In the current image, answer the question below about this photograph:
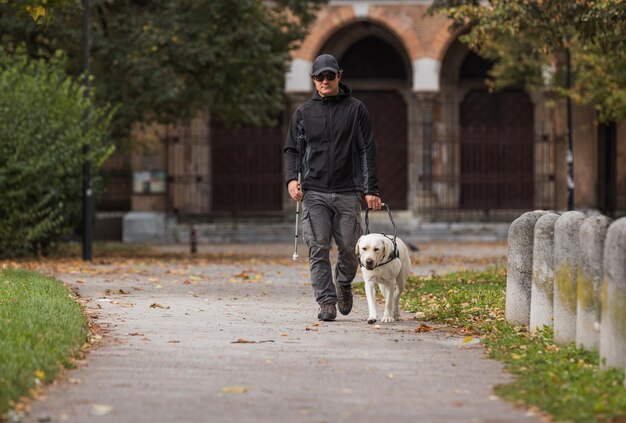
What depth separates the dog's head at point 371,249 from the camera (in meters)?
11.7

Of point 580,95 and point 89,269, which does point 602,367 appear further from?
point 580,95

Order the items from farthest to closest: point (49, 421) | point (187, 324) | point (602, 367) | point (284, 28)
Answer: point (284, 28), point (187, 324), point (602, 367), point (49, 421)

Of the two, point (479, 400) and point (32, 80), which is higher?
point (32, 80)

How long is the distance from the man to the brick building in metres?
23.1

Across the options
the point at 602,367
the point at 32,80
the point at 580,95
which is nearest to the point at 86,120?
the point at 32,80

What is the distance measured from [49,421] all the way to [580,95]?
24588mm

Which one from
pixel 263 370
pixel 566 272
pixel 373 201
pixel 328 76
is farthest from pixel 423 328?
pixel 263 370

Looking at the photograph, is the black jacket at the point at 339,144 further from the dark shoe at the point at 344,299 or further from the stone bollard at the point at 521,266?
the stone bollard at the point at 521,266

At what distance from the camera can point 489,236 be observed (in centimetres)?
3512

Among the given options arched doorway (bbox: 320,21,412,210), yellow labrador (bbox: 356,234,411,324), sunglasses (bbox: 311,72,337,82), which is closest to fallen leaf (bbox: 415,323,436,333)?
yellow labrador (bbox: 356,234,411,324)

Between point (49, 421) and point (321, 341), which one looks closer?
point (49, 421)

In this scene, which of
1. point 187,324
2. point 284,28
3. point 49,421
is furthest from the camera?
point 284,28

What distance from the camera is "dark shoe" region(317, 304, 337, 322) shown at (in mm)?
12125

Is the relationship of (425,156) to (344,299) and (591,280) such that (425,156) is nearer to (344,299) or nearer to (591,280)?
(344,299)
